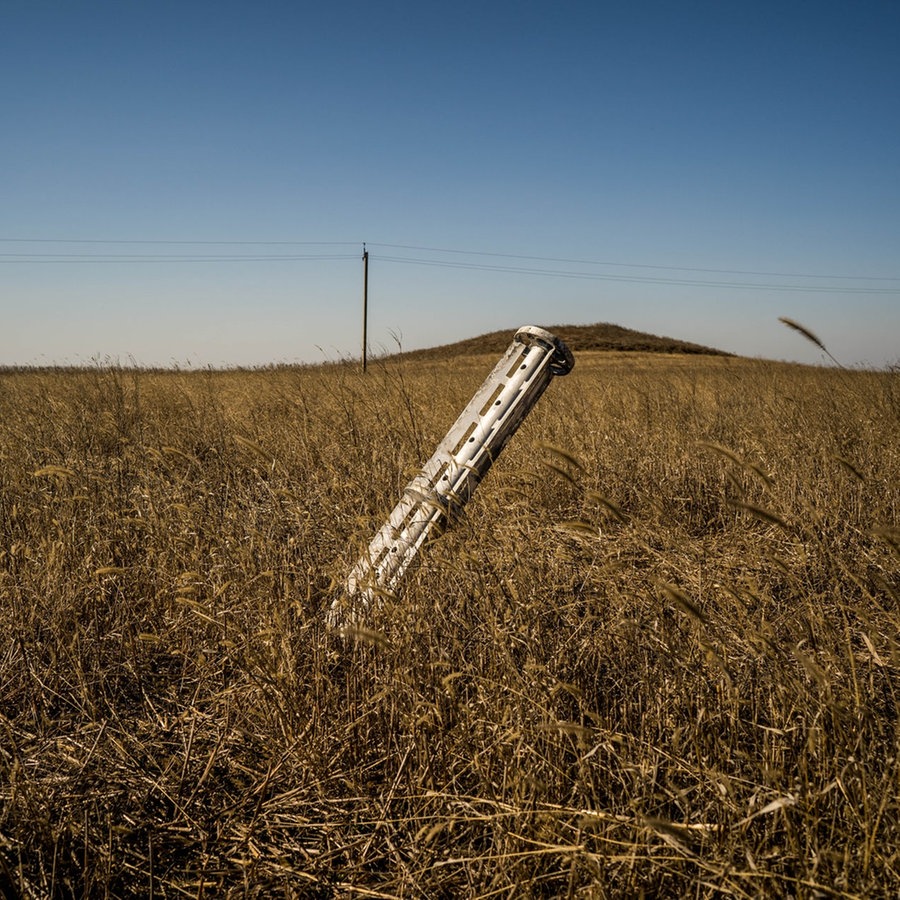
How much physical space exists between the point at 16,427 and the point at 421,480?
4.03 metres

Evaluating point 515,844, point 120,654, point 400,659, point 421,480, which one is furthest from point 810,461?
point 120,654

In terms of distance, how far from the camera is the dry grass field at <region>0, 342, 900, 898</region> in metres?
1.13

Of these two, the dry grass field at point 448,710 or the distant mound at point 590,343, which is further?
the distant mound at point 590,343

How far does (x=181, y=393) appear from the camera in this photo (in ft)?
21.0

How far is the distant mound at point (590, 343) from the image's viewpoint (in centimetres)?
3127

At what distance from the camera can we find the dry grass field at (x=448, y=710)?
1.13 metres

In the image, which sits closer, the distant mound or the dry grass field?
the dry grass field

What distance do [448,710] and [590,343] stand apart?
106 feet

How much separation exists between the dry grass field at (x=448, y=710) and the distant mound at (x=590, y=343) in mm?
27437

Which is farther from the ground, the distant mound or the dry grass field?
the distant mound

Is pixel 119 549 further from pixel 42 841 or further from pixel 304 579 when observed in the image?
pixel 42 841

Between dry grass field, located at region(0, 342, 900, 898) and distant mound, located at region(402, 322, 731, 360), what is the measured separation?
2744 cm

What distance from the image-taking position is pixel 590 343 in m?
32.3

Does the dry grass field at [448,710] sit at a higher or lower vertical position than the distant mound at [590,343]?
lower
